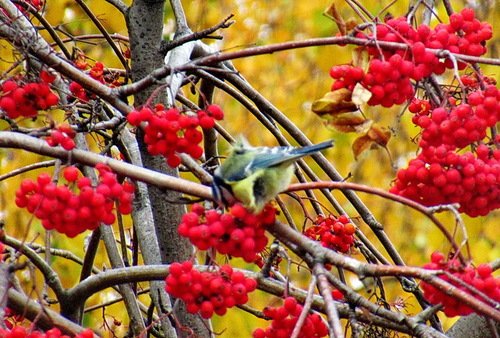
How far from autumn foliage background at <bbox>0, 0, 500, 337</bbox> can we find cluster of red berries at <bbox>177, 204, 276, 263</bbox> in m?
2.58

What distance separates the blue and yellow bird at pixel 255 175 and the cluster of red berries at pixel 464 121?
1.00 feet

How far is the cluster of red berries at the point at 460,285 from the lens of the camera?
2.00 metres

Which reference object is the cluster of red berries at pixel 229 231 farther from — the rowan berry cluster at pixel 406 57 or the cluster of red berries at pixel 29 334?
the rowan berry cluster at pixel 406 57

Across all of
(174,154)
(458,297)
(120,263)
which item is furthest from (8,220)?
(458,297)

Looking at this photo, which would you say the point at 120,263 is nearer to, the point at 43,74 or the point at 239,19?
the point at 43,74

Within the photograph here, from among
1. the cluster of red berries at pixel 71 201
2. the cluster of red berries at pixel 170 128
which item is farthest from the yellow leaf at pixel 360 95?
the cluster of red berries at pixel 71 201

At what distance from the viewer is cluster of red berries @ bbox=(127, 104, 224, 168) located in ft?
7.20

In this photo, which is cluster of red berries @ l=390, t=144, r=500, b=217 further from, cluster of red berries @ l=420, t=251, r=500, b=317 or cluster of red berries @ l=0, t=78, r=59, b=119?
cluster of red berries @ l=0, t=78, r=59, b=119

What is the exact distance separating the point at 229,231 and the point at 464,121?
67 cm

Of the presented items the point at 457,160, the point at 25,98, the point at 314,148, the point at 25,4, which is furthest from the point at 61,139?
the point at 457,160

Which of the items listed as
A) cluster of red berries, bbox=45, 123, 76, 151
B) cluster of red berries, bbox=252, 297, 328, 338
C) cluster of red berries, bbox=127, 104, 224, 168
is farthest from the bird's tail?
cluster of red berries, bbox=45, 123, 76, 151

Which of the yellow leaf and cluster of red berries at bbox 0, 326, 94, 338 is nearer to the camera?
cluster of red berries at bbox 0, 326, 94, 338

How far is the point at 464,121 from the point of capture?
2250mm

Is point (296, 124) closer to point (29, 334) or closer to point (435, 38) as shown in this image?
point (435, 38)
